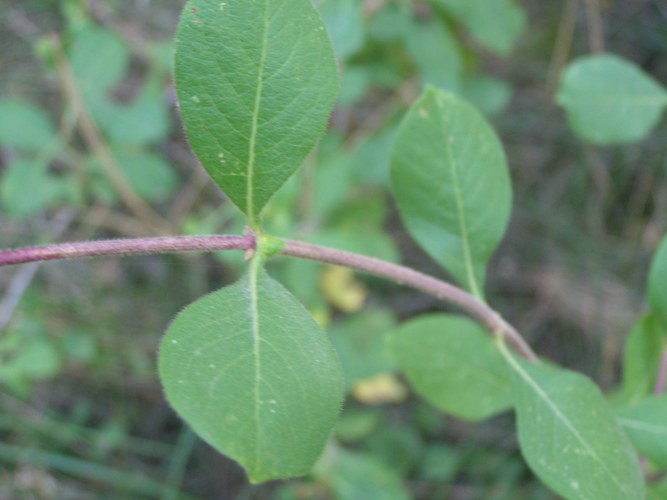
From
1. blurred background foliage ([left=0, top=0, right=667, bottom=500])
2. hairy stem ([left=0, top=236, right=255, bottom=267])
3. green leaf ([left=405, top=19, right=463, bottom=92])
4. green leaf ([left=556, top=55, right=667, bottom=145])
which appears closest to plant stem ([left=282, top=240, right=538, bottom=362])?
hairy stem ([left=0, top=236, right=255, bottom=267])

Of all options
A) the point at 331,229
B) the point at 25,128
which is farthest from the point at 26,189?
the point at 331,229

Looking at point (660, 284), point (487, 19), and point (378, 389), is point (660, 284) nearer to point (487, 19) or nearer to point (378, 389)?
point (487, 19)

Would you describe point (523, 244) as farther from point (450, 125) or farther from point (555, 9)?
point (450, 125)

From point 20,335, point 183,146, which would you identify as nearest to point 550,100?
point 183,146

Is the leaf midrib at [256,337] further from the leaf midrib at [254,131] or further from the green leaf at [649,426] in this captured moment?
the green leaf at [649,426]

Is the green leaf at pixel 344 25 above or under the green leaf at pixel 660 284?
→ above

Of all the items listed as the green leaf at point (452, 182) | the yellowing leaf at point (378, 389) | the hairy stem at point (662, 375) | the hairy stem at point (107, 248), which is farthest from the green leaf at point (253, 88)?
the yellowing leaf at point (378, 389)
